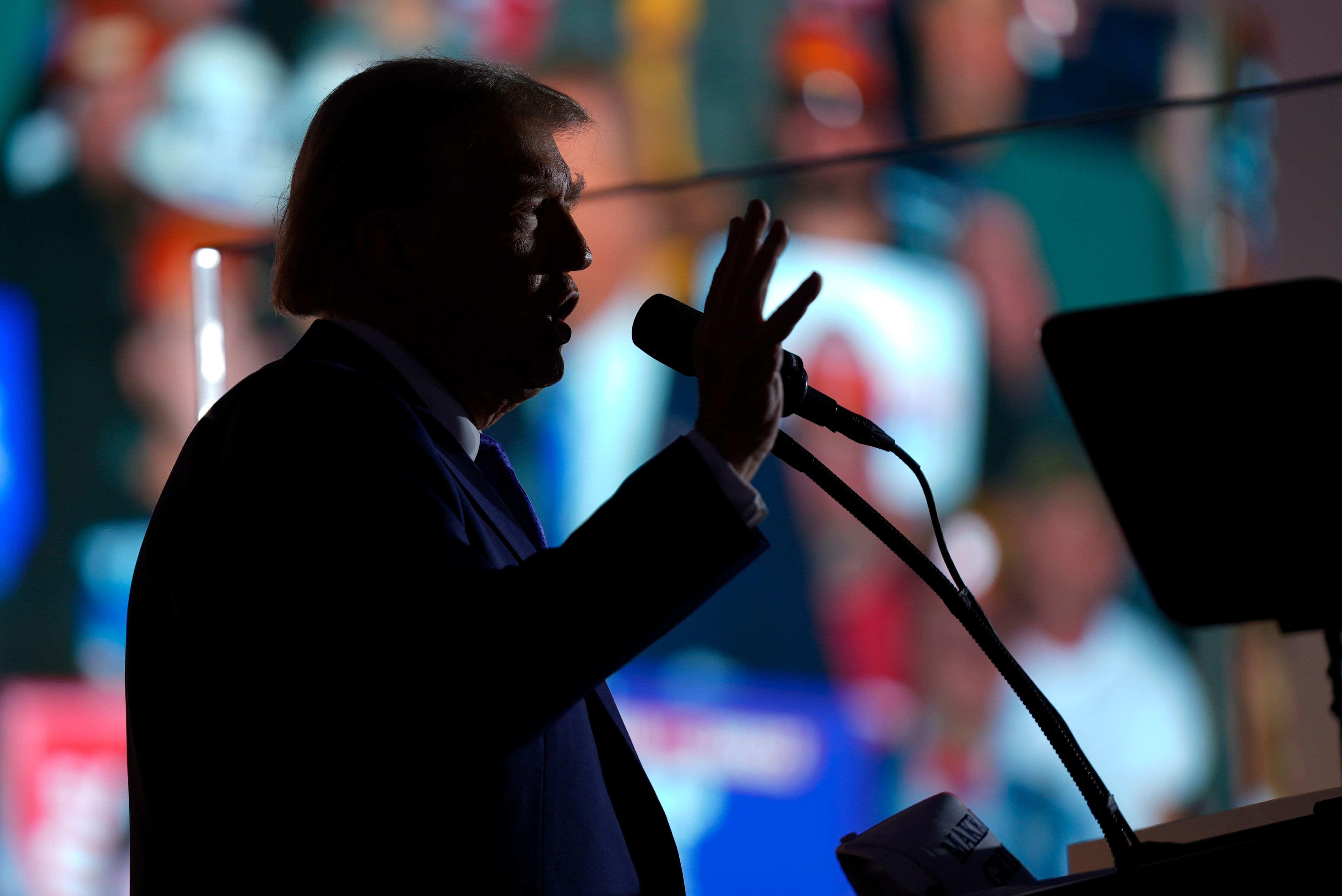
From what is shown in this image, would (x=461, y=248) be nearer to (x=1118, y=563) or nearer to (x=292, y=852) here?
(x=292, y=852)

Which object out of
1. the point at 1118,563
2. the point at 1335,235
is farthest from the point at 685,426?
the point at 1335,235

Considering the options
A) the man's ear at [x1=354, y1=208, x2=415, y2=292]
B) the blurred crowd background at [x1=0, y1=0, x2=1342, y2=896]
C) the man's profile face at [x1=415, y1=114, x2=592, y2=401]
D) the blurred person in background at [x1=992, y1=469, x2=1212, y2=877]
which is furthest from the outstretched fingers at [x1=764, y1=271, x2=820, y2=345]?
the blurred person in background at [x1=992, y1=469, x2=1212, y2=877]

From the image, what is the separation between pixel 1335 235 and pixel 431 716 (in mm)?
2584

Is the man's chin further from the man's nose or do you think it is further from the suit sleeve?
the suit sleeve

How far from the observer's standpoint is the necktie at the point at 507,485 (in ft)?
3.49

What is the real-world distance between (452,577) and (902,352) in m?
2.80

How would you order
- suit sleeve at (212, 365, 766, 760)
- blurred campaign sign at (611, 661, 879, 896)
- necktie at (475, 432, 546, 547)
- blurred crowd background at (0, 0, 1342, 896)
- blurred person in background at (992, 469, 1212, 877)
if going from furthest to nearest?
blurred person in background at (992, 469, 1212, 877) < blurred crowd background at (0, 0, 1342, 896) < blurred campaign sign at (611, 661, 879, 896) < necktie at (475, 432, 546, 547) < suit sleeve at (212, 365, 766, 760)

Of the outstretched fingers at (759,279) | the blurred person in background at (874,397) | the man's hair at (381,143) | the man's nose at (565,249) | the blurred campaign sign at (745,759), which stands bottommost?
the blurred campaign sign at (745,759)

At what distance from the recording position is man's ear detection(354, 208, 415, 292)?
3.20 feet

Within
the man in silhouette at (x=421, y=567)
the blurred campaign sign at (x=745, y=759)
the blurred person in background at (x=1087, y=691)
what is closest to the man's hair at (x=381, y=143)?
the man in silhouette at (x=421, y=567)

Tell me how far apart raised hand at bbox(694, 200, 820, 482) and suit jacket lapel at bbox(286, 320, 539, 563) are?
22 centimetres

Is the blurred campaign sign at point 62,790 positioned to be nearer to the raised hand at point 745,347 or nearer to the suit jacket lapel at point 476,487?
the suit jacket lapel at point 476,487

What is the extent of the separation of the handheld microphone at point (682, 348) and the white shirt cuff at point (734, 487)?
0.20m

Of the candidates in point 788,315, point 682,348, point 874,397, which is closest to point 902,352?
point 874,397
